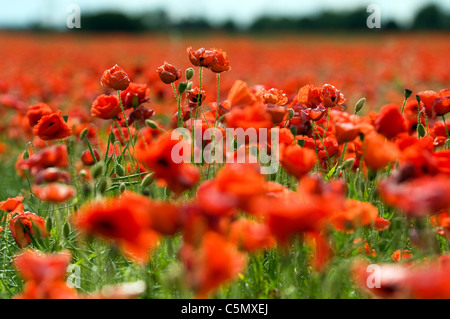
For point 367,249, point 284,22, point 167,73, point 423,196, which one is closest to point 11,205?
point 167,73

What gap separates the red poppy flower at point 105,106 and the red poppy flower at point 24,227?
297 millimetres

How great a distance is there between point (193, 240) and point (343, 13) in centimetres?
2889

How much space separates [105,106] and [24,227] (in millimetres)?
351

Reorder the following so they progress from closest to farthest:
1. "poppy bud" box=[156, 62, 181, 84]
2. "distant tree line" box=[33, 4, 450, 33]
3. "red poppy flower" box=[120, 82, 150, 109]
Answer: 1. "poppy bud" box=[156, 62, 181, 84]
2. "red poppy flower" box=[120, 82, 150, 109]
3. "distant tree line" box=[33, 4, 450, 33]

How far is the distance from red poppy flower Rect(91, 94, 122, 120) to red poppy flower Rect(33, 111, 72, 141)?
3.3 inches

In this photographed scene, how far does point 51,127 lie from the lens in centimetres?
134

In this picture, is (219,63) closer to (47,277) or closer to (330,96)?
(330,96)

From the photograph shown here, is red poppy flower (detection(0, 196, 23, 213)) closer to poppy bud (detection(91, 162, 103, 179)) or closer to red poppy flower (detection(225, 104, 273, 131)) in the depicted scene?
poppy bud (detection(91, 162, 103, 179))

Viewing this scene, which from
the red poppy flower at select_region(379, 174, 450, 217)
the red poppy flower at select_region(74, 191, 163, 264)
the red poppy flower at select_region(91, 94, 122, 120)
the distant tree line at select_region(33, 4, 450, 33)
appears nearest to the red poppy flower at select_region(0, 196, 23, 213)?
the red poppy flower at select_region(91, 94, 122, 120)

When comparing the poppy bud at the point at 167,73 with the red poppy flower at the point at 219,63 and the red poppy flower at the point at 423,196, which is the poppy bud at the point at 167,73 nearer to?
the red poppy flower at the point at 219,63

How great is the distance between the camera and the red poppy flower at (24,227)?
1245 mm

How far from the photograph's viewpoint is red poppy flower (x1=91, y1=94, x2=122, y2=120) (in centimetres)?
138
